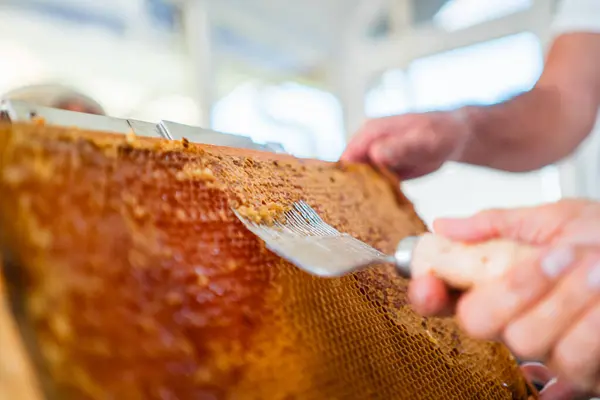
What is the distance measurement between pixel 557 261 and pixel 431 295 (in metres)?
0.11

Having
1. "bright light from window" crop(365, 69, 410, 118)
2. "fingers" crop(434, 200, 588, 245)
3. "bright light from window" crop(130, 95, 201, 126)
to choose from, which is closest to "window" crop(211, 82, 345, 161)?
"bright light from window" crop(130, 95, 201, 126)

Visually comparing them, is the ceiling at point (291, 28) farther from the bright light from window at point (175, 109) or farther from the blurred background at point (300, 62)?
the bright light from window at point (175, 109)

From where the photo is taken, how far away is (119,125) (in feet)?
1.76

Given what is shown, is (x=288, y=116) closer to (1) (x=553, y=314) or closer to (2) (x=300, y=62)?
(2) (x=300, y=62)

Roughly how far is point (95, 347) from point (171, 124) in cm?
33

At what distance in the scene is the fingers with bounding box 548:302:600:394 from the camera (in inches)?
13.7

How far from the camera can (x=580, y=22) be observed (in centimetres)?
148

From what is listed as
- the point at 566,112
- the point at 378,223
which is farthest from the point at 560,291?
the point at 566,112

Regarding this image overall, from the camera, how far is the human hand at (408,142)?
942mm

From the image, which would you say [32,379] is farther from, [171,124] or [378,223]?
[378,223]

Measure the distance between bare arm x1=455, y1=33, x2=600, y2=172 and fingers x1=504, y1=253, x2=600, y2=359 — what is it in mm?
828

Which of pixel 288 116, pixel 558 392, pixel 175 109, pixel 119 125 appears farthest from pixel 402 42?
pixel 119 125

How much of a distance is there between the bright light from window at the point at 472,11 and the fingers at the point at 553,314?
2.63 metres

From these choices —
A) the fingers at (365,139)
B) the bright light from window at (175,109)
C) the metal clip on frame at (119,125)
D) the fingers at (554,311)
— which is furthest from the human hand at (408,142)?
the bright light from window at (175,109)
